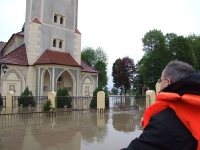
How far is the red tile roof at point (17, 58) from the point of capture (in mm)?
20781

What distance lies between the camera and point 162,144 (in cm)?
107

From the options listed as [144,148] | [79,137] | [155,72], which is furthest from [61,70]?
[144,148]

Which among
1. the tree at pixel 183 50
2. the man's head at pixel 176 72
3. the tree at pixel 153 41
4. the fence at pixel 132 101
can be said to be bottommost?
the fence at pixel 132 101

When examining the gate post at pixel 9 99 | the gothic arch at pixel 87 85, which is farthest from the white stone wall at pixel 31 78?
the gothic arch at pixel 87 85

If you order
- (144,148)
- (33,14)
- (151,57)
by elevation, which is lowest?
(144,148)

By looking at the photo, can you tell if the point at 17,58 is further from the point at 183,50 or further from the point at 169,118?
the point at 183,50

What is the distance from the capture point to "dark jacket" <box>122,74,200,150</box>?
1.07m

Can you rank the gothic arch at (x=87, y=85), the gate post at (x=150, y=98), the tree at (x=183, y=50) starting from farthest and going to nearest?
the tree at (x=183, y=50) → the gothic arch at (x=87, y=85) → the gate post at (x=150, y=98)

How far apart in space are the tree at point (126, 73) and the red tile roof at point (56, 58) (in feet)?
96.9

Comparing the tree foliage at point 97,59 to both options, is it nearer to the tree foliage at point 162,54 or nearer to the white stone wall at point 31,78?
the tree foliage at point 162,54

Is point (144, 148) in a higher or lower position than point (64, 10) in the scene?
lower

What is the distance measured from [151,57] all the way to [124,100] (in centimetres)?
1826

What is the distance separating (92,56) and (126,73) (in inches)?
407

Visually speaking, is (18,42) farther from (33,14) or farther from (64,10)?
(64,10)
